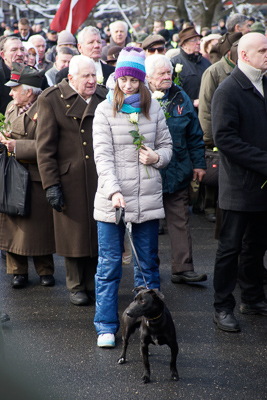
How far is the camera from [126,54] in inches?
171

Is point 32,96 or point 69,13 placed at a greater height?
point 69,13

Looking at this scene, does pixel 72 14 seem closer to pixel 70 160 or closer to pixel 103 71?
pixel 103 71

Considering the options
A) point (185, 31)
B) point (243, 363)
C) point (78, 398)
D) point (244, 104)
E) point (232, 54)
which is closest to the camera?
point (78, 398)

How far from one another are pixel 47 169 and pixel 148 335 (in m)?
1.85

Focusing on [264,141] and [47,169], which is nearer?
[264,141]

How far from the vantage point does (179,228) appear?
19.4 ft

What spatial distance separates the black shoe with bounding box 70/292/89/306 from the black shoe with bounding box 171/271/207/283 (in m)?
0.96

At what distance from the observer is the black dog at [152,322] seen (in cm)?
379

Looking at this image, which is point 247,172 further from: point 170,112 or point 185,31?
point 185,31

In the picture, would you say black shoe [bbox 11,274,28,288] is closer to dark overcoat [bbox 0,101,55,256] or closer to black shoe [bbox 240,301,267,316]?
dark overcoat [bbox 0,101,55,256]

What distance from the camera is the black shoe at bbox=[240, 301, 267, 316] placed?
16.7 feet

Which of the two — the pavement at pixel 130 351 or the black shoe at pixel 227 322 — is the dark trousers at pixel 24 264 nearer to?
the pavement at pixel 130 351

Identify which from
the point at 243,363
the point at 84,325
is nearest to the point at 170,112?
the point at 84,325

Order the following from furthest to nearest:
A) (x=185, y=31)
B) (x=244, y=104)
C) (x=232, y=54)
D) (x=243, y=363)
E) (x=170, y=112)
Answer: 1. (x=185, y=31)
2. (x=232, y=54)
3. (x=170, y=112)
4. (x=244, y=104)
5. (x=243, y=363)
